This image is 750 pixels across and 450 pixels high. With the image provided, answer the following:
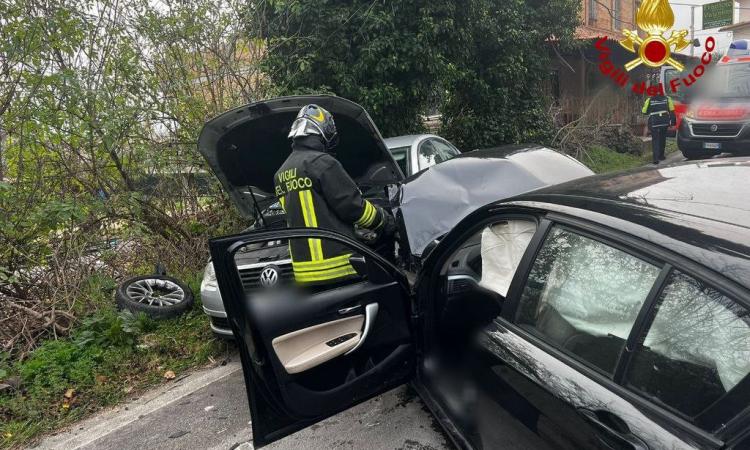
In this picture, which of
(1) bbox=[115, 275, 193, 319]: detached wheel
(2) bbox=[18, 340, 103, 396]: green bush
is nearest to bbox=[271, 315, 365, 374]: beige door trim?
(2) bbox=[18, 340, 103, 396]: green bush

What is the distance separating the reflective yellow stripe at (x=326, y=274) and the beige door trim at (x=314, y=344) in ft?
1.14

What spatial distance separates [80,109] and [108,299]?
195 cm

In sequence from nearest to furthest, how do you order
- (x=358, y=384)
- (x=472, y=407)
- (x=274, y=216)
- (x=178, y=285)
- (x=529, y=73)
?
(x=472, y=407)
(x=358, y=384)
(x=274, y=216)
(x=178, y=285)
(x=529, y=73)

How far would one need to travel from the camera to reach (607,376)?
1542mm

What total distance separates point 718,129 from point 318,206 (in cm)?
951

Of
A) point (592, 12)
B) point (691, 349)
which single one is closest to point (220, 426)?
point (691, 349)

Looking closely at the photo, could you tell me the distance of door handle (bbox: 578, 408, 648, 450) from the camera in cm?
135

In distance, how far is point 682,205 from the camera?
64.0 inches

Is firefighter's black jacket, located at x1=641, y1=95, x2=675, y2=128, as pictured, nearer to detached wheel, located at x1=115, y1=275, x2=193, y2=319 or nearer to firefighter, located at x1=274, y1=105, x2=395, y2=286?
firefighter, located at x1=274, y1=105, x2=395, y2=286

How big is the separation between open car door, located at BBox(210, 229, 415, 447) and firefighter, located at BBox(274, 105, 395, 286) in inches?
5.6

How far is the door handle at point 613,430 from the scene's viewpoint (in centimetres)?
135

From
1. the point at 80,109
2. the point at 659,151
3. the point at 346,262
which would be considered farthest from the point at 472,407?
the point at 659,151

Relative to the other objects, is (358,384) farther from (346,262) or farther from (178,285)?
(178,285)

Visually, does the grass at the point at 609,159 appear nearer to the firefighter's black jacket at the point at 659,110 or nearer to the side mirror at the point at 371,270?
the firefighter's black jacket at the point at 659,110
